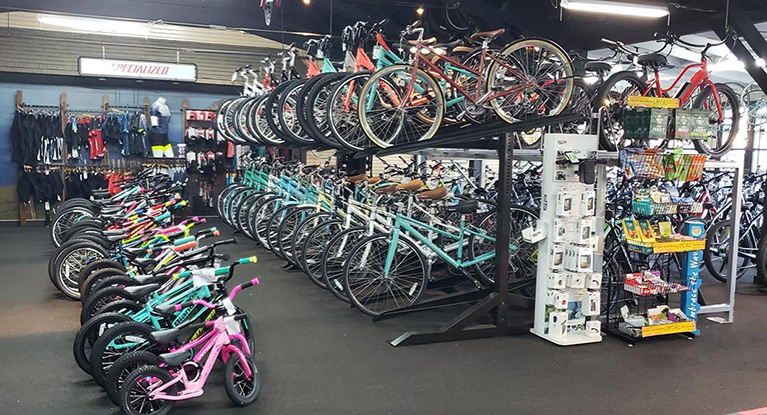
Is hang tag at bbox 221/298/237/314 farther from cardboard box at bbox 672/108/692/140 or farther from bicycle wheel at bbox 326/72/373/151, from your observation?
cardboard box at bbox 672/108/692/140

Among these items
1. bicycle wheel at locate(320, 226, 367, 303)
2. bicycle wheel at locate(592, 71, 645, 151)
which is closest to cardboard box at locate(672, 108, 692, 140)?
bicycle wheel at locate(592, 71, 645, 151)

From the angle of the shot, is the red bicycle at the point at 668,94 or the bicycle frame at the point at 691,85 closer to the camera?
the red bicycle at the point at 668,94

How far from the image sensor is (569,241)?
450 cm

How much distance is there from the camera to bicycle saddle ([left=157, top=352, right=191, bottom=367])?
3.06 metres

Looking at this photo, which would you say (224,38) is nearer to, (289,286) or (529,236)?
(289,286)

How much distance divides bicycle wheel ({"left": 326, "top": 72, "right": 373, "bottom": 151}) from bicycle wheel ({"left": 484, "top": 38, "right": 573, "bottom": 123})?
3.58ft

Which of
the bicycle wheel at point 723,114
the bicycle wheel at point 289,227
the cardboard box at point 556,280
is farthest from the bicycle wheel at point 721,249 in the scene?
the bicycle wheel at point 289,227

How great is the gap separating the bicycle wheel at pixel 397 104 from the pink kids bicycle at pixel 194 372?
1977 millimetres

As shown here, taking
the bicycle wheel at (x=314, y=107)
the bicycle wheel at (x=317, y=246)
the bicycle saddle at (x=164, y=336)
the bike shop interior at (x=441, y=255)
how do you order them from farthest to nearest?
the bicycle wheel at (x=317, y=246), the bicycle wheel at (x=314, y=107), the bike shop interior at (x=441, y=255), the bicycle saddle at (x=164, y=336)

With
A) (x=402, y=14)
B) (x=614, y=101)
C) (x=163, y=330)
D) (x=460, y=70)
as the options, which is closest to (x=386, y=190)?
(x=460, y=70)

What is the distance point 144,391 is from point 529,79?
385 centimetres

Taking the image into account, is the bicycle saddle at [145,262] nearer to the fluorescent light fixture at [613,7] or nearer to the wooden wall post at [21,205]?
A: the fluorescent light fixture at [613,7]

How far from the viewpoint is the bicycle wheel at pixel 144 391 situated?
300 centimetres

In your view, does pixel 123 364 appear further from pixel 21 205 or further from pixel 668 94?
pixel 21 205
